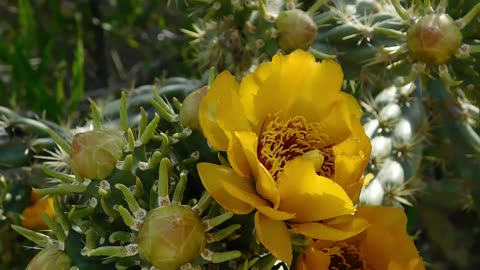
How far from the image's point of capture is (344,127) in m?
1.10

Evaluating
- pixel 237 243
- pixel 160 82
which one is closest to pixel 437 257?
pixel 160 82

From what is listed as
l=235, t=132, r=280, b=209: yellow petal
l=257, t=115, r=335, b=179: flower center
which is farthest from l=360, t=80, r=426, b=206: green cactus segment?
l=235, t=132, r=280, b=209: yellow petal

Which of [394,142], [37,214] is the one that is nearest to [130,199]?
[37,214]

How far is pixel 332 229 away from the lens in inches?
41.0

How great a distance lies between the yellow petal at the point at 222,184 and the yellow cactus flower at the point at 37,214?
671 mm

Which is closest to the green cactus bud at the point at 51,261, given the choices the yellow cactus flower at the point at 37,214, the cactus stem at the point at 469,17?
the yellow cactus flower at the point at 37,214

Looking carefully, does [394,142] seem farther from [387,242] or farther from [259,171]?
[259,171]

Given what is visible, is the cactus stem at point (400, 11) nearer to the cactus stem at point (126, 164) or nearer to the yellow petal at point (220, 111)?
the yellow petal at point (220, 111)

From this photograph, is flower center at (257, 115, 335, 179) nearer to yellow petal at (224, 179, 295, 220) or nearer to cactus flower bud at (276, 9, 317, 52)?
yellow petal at (224, 179, 295, 220)

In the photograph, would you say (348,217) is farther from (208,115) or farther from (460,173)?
(460,173)

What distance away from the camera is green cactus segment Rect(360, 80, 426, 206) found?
5.30 ft

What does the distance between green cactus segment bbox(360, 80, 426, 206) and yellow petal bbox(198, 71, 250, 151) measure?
52 centimetres

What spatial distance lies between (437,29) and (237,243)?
491mm

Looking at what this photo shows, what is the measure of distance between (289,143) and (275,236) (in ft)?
0.52
